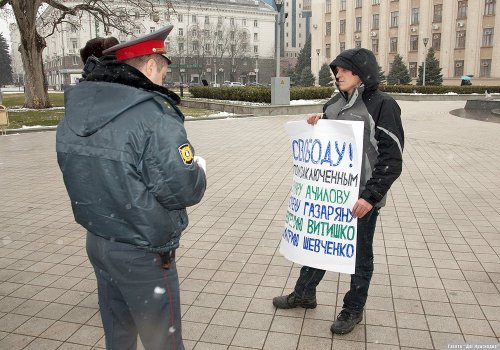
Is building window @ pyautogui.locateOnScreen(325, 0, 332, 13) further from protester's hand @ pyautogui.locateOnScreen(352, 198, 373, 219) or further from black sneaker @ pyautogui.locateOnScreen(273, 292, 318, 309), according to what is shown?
protester's hand @ pyautogui.locateOnScreen(352, 198, 373, 219)

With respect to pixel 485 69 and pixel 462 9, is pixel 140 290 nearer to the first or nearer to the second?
pixel 485 69

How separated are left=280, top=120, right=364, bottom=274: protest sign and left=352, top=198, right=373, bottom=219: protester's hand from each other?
0.10 meters

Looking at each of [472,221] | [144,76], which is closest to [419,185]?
[472,221]

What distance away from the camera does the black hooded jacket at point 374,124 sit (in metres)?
3.29

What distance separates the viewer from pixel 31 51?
24.8 meters

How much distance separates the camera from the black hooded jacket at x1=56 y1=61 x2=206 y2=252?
2135mm

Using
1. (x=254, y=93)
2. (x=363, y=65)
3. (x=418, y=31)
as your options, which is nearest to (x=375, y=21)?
(x=418, y=31)

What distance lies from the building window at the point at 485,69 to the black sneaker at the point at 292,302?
55.5 metres

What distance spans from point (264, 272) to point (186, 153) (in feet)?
9.33

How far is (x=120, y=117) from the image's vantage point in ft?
7.04

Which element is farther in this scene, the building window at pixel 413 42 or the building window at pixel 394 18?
the building window at pixel 394 18

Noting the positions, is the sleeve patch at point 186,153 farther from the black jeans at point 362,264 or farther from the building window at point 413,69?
the building window at point 413,69

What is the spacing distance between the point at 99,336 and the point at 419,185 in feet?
21.6

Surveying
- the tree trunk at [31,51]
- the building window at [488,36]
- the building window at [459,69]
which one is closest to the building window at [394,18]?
the building window at [459,69]
